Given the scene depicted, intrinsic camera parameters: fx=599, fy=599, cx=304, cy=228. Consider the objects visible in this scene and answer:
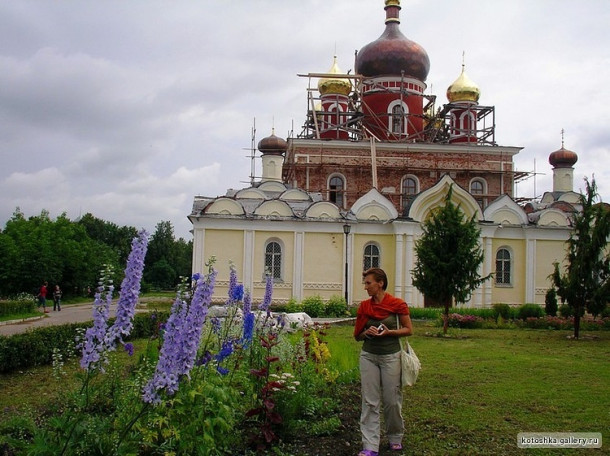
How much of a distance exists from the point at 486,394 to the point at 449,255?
8.60m

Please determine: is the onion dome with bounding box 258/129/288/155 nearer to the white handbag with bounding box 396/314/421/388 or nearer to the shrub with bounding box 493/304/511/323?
the shrub with bounding box 493/304/511/323

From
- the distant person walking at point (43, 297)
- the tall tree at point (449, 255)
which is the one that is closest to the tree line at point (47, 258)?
the distant person walking at point (43, 297)

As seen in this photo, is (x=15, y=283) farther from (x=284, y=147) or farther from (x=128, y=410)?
(x=128, y=410)

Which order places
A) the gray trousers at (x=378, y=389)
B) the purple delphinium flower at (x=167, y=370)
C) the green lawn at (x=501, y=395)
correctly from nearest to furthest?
1. the purple delphinium flower at (x=167, y=370)
2. the gray trousers at (x=378, y=389)
3. the green lawn at (x=501, y=395)

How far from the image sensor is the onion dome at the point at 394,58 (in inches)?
1334

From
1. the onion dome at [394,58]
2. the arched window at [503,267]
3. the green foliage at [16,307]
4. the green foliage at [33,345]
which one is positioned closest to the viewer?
the green foliage at [33,345]

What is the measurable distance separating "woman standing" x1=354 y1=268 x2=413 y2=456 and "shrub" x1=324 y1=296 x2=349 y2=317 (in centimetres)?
1703

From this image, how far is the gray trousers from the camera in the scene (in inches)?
225

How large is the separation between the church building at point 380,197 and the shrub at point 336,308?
1.34 metres

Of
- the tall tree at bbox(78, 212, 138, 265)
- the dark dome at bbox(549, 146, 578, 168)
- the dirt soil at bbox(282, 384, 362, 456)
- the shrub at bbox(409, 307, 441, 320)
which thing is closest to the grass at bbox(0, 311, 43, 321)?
the shrub at bbox(409, 307, 441, 320)

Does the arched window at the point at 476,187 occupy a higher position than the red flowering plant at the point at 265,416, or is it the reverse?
the arched window at the point at 476,187

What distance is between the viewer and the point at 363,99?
3456cm

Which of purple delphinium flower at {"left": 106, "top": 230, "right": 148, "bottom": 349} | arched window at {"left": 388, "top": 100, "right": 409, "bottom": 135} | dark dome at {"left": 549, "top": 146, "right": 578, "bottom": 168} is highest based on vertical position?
arched window at {"left": 388, "top": 100, "right": 409, "bottom": 135}

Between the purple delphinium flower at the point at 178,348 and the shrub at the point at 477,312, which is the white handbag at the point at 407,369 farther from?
the shrub at the point at 477,312
